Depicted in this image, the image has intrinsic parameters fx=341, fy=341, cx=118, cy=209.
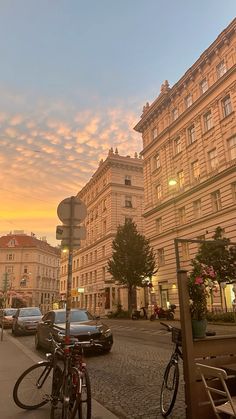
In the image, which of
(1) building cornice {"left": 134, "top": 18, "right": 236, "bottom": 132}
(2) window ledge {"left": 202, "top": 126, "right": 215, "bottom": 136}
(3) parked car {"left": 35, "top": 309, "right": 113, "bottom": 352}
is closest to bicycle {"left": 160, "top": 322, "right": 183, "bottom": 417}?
(3) parked car {"left": 35, "top": 309, "right": 113, "bottom": 352}

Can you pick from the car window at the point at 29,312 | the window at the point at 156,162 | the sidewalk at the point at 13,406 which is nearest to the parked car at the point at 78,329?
the sidewalk at the point at 13,406

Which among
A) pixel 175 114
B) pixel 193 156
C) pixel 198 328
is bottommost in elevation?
pixel 198 328

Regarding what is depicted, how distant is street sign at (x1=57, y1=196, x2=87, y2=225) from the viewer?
7.16 meters

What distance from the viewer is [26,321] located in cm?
2128

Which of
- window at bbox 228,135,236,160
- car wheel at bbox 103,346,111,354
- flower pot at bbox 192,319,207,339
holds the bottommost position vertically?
car wheel at bbox 103,346,111,354

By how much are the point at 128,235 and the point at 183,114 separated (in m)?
15.0

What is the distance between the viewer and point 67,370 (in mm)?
4984

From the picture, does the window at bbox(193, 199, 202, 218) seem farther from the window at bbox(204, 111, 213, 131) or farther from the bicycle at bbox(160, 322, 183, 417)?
the bicycle at bbox(160, 322, 183, 417)

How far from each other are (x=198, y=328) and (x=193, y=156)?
103ft

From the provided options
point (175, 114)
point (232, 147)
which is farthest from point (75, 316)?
point (175, 114)

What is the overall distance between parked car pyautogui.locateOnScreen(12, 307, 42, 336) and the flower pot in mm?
18463

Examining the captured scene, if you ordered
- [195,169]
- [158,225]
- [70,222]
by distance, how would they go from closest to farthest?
1. [70,222]
2. [195,169]
3. [158,225]

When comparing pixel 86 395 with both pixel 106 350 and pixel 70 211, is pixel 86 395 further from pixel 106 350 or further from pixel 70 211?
pixel 106 350

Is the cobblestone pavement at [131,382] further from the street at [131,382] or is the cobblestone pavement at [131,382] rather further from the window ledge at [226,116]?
the window ledge at [226,116]
